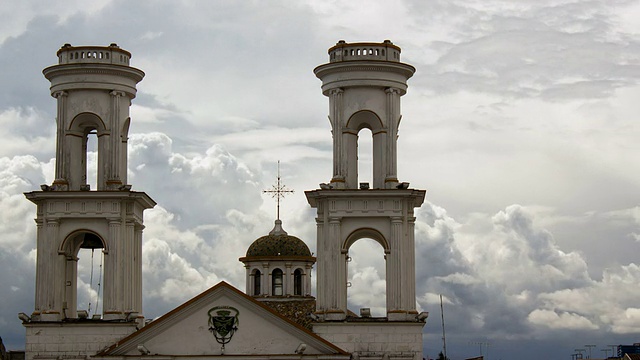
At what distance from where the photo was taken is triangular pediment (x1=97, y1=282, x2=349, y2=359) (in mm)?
55312

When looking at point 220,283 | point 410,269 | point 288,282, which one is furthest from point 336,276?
point 288,282

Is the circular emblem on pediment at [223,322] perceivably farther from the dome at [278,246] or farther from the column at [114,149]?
the dome at [278,246]

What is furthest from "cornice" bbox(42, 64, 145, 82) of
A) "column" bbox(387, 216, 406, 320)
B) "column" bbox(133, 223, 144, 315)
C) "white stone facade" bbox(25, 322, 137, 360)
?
"column" bbox(387, 216, 406, 320)

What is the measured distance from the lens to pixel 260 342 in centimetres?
5544

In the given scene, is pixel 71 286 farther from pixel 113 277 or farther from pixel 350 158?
pixel 350 158

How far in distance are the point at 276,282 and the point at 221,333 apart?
705 inches

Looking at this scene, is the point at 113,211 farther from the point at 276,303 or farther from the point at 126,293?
the point at 276,303

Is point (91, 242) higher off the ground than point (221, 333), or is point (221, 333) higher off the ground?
point (91, 242)

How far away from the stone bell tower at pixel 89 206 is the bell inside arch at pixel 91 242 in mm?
511

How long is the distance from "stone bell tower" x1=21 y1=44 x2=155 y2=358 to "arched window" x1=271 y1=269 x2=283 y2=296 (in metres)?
14.7

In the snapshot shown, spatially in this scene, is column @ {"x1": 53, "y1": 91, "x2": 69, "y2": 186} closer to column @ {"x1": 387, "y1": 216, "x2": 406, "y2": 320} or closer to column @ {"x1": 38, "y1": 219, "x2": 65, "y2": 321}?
column @ {"x1": 38, "y1": 219, "x2": 65, "y2": 321}

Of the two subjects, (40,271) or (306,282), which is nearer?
(40,271)

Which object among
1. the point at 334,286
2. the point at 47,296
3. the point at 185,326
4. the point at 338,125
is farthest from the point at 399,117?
the point at 47,296

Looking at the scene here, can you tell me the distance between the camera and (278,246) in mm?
73625
